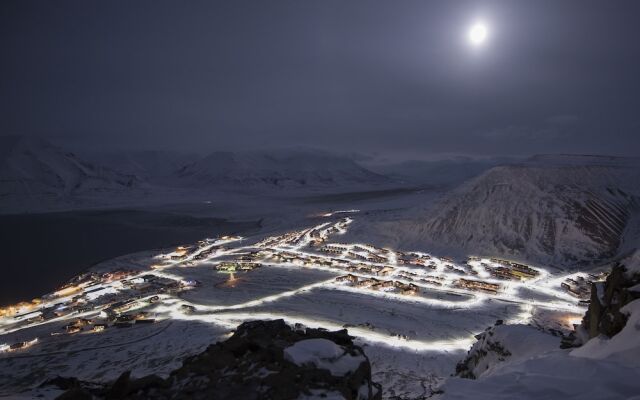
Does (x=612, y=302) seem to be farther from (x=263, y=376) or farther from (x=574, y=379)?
(x=263, y=376)

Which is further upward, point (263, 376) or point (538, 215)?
point (263, 376)

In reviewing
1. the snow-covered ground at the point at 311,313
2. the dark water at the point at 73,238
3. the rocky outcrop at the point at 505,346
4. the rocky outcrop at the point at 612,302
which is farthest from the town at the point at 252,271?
the rocky outcrop at the point at 612,302

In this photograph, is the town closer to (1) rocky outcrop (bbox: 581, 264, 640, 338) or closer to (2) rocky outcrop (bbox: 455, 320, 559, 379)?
(2) rocky outcrop (bbox: 455, 320, 559, 379)

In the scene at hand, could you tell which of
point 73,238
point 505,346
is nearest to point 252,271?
point 505,346

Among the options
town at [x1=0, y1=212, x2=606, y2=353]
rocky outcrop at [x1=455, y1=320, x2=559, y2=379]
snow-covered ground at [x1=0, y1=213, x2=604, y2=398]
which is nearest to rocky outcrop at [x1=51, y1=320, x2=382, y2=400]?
rocky outcrop at [x1=455, y1=320, x2=559, y2=379]

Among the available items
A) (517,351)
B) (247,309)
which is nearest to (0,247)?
(247,309)
